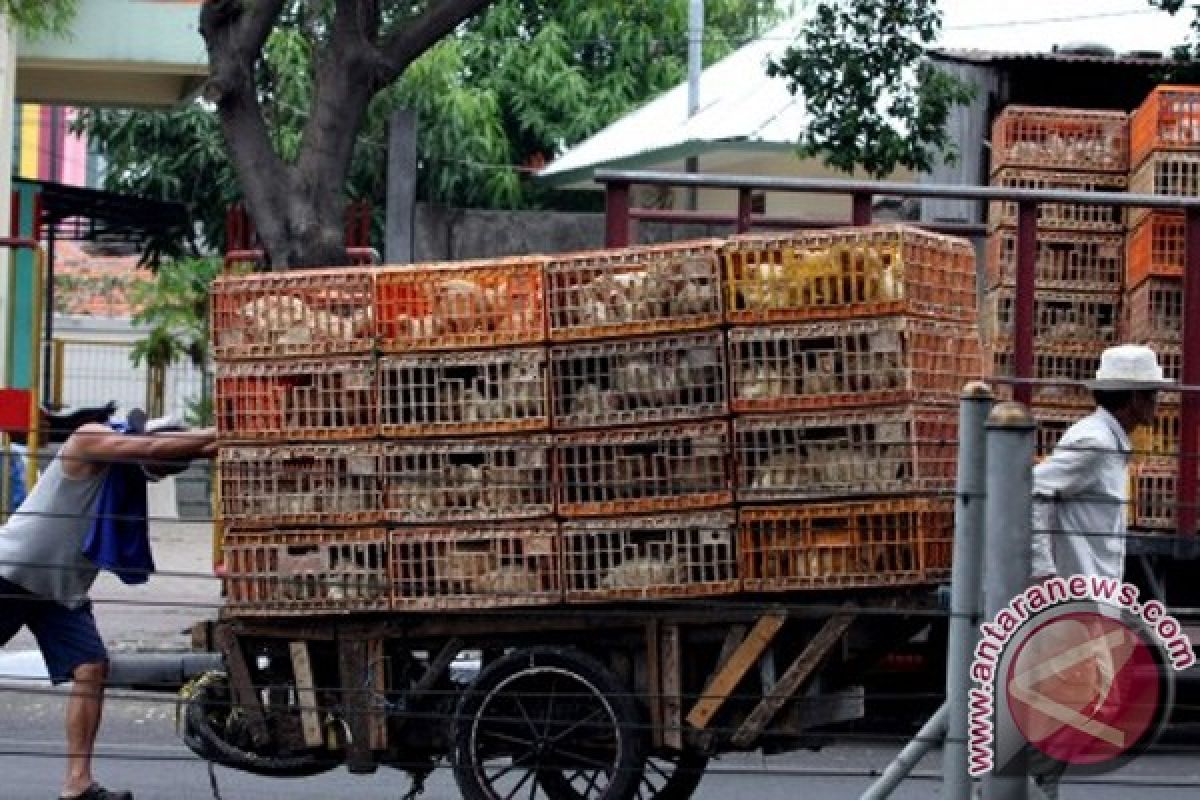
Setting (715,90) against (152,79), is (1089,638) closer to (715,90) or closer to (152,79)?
(152,79)

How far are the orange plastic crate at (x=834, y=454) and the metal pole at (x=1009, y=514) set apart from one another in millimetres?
2732

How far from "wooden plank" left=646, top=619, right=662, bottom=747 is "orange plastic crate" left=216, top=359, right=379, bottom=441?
1109mm

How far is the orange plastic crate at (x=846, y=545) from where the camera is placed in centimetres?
834

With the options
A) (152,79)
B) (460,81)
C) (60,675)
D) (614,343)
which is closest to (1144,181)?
(614,343)

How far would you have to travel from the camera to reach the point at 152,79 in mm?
23203

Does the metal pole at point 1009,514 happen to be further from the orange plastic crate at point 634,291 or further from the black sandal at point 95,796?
the black sandal at point 95,796

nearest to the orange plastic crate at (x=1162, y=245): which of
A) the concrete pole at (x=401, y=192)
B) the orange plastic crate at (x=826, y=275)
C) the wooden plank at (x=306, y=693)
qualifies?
the orange plastic crate at (x=826, y=275)

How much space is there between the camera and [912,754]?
20.4 ft

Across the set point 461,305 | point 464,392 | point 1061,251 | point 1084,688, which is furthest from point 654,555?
point 1061,251

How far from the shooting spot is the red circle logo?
5871mm

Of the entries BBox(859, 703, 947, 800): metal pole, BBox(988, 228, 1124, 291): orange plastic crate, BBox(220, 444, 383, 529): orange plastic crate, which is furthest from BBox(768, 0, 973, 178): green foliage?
BBox(859, 703, 947, 800): metal pole

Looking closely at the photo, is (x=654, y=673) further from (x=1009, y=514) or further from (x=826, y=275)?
(x=1009, y=514)

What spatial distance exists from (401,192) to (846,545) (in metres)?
9.24

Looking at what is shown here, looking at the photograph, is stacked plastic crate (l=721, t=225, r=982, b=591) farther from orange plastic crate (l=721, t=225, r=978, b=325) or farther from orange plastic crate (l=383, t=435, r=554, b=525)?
orange plastic crate (l=383, t=435, r=554, b=525)
